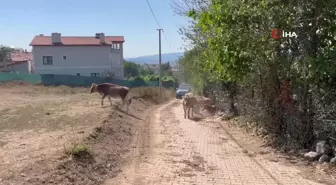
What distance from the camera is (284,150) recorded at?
9.93 metres

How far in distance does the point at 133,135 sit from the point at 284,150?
Result: 5.26 meters

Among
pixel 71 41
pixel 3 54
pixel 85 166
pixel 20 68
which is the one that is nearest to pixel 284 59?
pixel 85 166

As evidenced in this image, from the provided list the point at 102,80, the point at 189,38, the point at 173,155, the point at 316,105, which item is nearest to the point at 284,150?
the point at 316,105

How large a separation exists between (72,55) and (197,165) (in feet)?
173

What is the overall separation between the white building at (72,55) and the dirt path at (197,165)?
47.9 meters

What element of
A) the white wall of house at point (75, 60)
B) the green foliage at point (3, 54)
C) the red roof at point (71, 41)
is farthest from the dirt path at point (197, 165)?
the green foliage at point (3, 54)

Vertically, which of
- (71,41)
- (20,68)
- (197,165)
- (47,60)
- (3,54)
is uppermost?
(71,41)

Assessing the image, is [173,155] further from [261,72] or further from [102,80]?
[102,80]

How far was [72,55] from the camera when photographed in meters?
58.6

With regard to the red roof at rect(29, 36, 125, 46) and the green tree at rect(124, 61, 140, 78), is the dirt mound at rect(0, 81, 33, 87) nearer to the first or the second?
the red roof at rect(29, 36, 125, 46)

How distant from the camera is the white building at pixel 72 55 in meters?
57.2

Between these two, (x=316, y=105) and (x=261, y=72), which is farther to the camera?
(x=261, y=72)

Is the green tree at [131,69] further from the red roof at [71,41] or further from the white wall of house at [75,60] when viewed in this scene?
the white wall of house at [75,60]

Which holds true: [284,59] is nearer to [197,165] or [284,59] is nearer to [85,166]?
[197,165]
